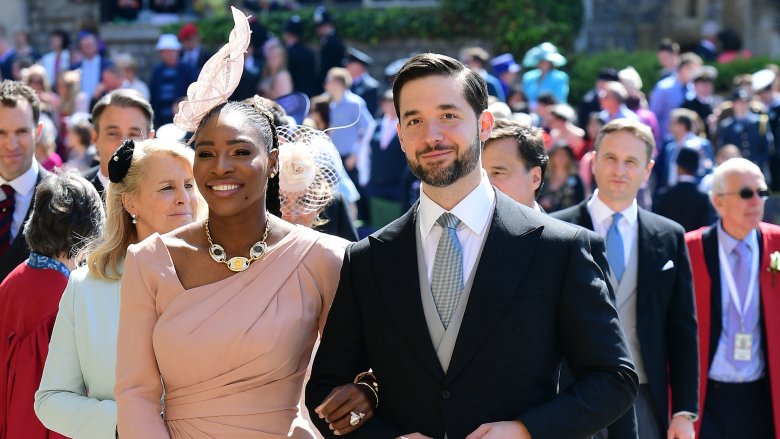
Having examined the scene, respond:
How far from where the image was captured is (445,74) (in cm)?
341

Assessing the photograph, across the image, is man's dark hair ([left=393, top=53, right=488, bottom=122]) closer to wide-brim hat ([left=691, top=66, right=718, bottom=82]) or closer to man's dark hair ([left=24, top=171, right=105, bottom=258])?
man's dark hair ([left=24, top=171, right=105, bottom=258])

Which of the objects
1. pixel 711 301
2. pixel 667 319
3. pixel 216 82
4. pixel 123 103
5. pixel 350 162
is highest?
pixel 216 82

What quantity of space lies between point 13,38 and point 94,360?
19413mm

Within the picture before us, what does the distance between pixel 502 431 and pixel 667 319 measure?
2506mm

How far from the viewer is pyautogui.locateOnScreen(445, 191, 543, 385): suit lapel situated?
325cm

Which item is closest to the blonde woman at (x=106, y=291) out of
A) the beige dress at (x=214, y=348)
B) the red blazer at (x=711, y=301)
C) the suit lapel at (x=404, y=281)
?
the beige dress at (x=214, y=348)

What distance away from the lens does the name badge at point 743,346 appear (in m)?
6.20

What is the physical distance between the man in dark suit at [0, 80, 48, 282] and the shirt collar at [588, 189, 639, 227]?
2999mm

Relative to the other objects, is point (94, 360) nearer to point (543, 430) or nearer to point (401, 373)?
point (401, 373)

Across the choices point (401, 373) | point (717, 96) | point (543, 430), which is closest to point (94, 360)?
point (401, 373)

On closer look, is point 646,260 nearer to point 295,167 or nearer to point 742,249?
point 742,249

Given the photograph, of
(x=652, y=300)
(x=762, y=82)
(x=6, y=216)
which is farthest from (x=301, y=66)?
(x=652, y=300)

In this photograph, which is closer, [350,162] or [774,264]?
[774,264]

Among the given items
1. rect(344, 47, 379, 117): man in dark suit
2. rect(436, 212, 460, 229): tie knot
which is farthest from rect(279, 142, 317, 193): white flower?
rect(344, 47, 379, 117): man in dark suit
